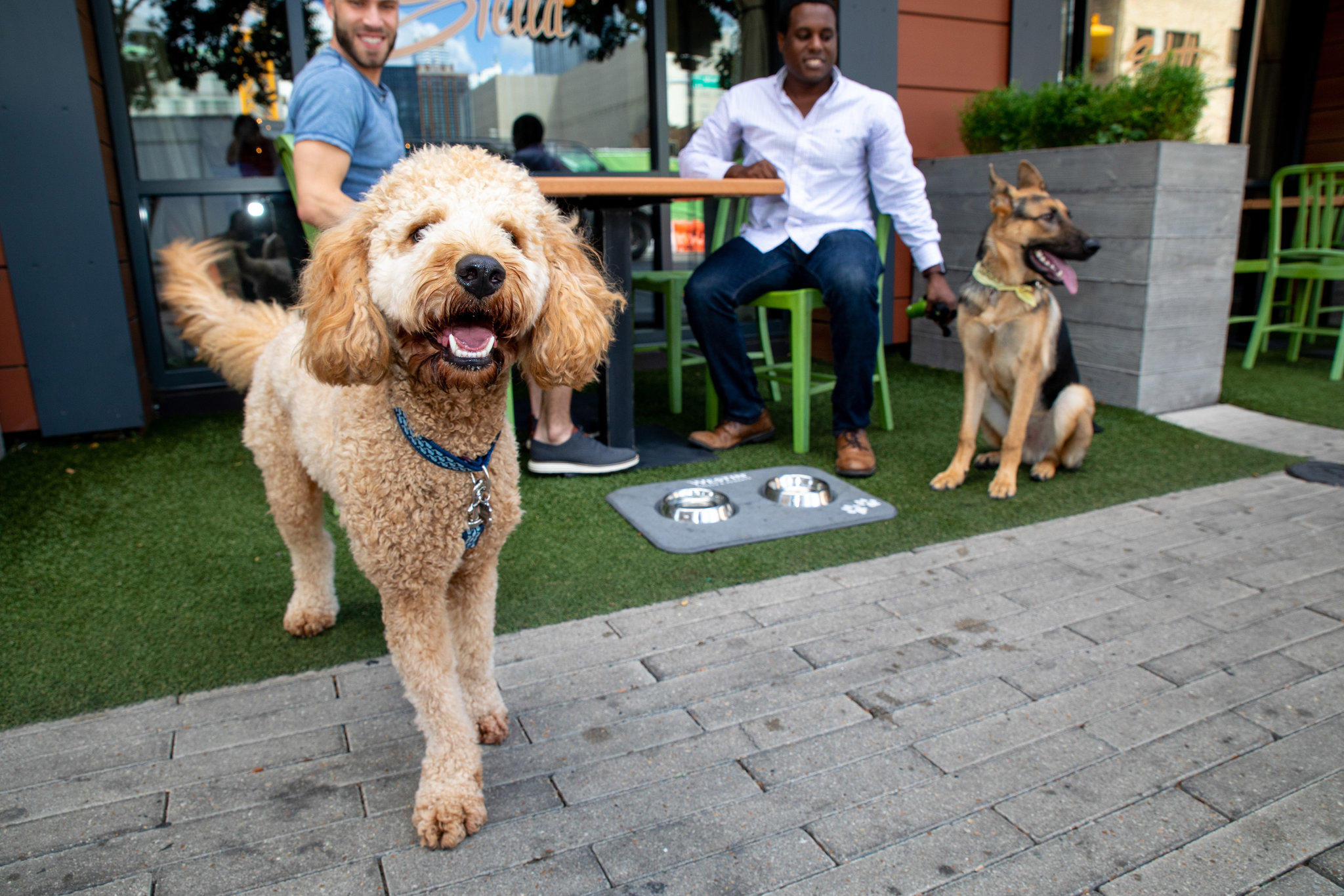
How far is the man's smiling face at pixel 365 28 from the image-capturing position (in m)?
2.79

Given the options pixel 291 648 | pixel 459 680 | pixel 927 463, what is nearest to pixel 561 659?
pixel 459 680

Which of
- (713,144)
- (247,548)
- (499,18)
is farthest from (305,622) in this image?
(499,18)

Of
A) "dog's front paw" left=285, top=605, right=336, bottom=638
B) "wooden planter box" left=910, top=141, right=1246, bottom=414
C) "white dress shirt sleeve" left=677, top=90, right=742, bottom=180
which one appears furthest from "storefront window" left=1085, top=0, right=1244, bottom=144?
"dog's front paw" left=285, top=605, right=336, bottom=638

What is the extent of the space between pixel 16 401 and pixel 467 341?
3.77 meters

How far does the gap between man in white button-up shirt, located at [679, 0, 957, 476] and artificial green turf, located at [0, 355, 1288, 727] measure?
37 cm

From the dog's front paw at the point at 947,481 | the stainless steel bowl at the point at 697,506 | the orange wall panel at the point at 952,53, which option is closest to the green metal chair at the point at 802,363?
the dog's front paw at the point at 947,481

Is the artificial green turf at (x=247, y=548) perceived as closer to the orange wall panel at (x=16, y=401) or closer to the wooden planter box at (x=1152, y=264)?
the orange wall panel at (x=16, y=401)

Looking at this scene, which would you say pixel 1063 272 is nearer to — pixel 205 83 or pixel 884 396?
pixel 884 396

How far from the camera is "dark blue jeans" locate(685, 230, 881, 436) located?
12.5 feet

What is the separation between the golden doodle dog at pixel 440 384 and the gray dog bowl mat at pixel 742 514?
1196mm

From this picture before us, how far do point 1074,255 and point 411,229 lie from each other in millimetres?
2874

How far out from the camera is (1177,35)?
715cm

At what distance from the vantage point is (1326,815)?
62.6 inches

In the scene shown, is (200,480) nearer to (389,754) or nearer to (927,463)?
(389,754)
